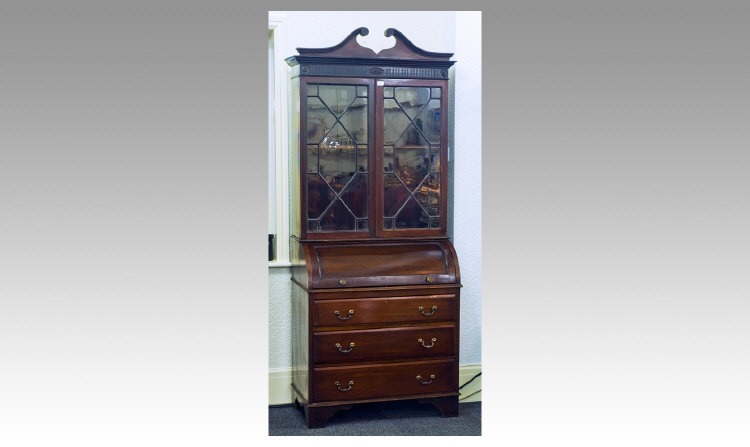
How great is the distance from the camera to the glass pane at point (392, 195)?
3604 millimetres

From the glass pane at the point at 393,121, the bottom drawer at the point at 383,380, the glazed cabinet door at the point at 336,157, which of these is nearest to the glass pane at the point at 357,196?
the glazed cabinet door at the point at 336,157

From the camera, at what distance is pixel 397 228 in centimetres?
363

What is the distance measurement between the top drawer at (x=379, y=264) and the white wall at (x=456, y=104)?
345mm

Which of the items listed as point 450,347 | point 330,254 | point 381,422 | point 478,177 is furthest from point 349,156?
point 381,422

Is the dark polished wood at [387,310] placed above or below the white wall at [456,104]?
below

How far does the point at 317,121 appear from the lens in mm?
3516

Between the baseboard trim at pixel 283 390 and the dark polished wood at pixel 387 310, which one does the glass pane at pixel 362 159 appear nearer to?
the dark polished wood at pixel 387 310

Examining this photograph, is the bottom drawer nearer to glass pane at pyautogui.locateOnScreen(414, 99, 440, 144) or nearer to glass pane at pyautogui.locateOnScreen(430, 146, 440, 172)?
glass pane at pyautogui.locateOnScreen(430, 146, 440, 172)

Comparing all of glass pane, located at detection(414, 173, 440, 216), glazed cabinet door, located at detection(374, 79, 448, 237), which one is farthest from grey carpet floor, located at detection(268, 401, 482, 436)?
glass pane, located at detection(414, 173, 440, 216)

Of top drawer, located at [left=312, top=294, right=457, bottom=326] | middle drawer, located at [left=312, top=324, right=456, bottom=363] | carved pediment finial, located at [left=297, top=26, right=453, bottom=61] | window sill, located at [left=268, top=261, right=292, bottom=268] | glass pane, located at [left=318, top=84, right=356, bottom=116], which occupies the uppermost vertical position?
carved pediment finial, located at [left=297, top=26, right=453, bottom=61]

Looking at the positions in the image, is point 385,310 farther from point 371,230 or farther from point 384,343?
point 371,230

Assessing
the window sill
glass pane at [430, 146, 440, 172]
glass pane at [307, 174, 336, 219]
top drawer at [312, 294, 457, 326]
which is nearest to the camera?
top drawer at [312, 294, 457, 326]

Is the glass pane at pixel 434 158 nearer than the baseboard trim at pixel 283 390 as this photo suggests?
Yes

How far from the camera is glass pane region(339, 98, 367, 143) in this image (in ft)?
11.6
